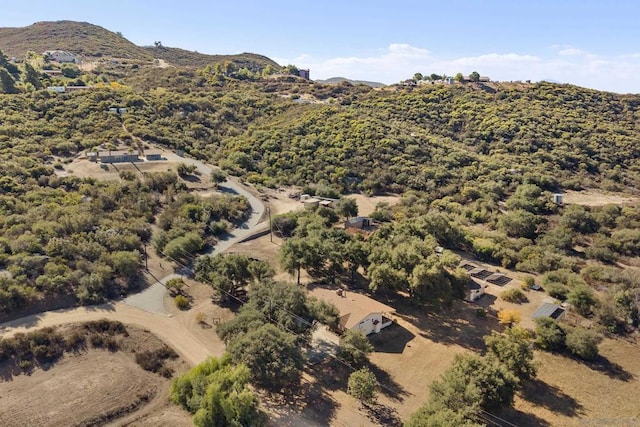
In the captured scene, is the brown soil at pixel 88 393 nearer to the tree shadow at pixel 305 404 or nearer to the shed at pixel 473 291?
the tree shadow at pixel 305 404

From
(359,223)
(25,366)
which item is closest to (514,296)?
(359,223)

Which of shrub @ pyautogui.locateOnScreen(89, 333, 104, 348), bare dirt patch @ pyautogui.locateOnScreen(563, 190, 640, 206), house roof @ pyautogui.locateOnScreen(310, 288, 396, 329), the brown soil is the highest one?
bare dirt patch @ pyautogui.locateOnScreen(563, 190, 640, 206)

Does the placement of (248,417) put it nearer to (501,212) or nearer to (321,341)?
(321,341)

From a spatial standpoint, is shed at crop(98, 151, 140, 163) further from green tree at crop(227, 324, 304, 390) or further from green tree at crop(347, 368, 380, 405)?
green tree at crop(347, 368, 380, 405)

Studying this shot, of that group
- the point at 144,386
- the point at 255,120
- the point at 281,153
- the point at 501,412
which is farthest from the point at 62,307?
the point at 255,120

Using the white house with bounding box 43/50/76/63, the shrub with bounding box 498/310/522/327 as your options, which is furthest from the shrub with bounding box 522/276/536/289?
the white house with bounding box 43/50/76/63

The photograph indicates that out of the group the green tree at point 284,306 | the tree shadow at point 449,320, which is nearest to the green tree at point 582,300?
the tree shadow at point 449,320
